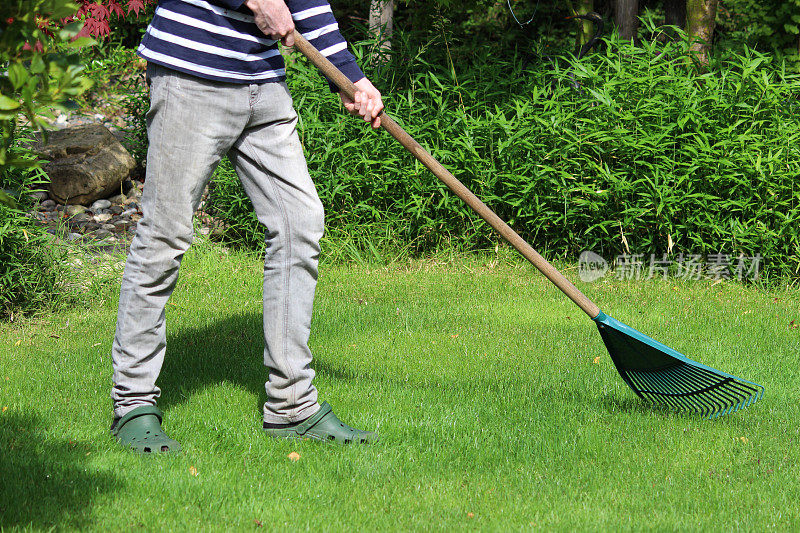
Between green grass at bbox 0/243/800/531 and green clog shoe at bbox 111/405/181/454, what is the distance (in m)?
0.05

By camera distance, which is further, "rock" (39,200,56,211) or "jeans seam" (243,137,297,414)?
"rock" (39,200,56,211)

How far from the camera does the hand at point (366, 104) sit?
2.97m

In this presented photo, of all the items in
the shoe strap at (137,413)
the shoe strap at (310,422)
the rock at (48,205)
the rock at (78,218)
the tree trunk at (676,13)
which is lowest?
the rock at (48,205)

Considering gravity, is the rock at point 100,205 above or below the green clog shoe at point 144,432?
below

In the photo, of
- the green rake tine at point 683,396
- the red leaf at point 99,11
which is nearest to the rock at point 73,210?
the red leaf at point 99,11

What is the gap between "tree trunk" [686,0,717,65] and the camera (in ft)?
21.4

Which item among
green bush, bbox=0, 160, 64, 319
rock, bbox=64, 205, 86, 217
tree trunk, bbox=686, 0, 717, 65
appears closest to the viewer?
green bush, bbox=0, 160, 64, 319

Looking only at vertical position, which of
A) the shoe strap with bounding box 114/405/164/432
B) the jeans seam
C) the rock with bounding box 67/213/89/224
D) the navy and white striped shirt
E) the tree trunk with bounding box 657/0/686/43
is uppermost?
the navy and white striped shirt

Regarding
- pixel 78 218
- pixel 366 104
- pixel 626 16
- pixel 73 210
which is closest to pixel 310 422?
pixel 366 104

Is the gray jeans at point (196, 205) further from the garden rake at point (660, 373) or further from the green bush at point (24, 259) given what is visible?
the green bush at point (24, 259)

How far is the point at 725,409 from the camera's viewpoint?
132 inches

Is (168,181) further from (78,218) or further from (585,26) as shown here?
(585,26)

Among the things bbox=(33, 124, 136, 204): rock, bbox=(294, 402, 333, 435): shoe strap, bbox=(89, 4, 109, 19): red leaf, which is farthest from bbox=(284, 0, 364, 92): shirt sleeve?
bbox=(33, 124, 136, 204): rock

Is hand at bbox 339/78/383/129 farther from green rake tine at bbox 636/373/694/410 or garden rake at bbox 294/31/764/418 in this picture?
green rake tine at bbox 636/373/694/410
